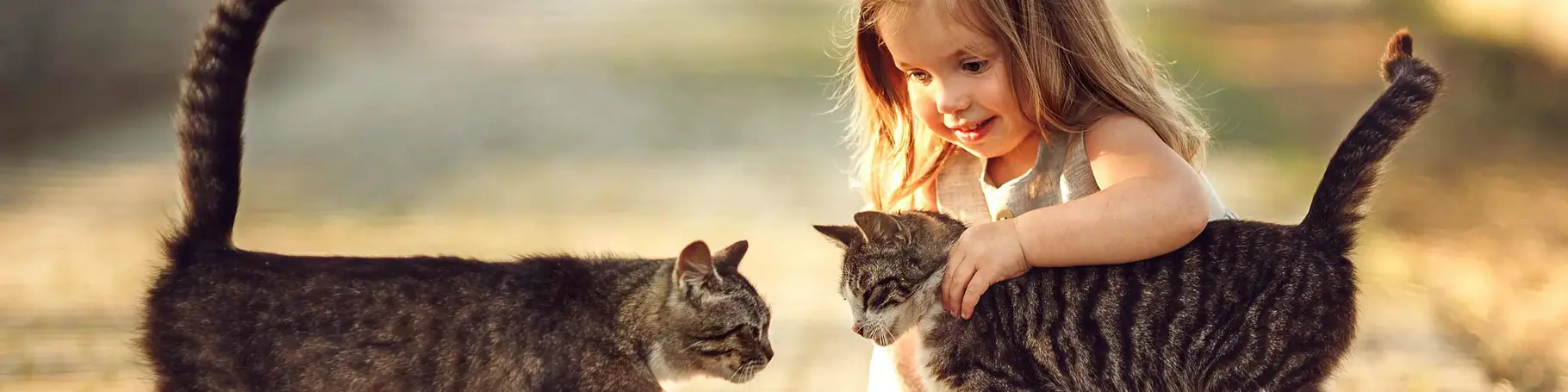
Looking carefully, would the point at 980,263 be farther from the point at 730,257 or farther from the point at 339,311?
the point at 339,311

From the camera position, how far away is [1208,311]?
5.88 feet

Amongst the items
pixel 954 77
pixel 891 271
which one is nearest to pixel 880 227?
pixel 891 271

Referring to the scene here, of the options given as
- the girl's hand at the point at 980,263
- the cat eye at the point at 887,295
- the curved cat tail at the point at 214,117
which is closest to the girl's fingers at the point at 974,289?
the girl's hand at the point at 980,263

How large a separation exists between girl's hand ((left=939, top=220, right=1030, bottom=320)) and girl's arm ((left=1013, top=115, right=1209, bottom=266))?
0.07 feet

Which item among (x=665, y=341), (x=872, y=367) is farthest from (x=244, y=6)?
(x=872, y=367)

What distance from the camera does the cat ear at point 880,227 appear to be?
196 cm

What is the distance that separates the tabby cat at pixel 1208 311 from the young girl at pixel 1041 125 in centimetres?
6

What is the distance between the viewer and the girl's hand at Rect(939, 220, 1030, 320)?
1803 millimetres

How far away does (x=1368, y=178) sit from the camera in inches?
71.5

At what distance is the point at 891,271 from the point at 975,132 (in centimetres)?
30

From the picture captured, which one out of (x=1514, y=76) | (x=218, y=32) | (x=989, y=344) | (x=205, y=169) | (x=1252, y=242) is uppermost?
(x=1514, y=76)

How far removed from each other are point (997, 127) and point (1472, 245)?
2197mm

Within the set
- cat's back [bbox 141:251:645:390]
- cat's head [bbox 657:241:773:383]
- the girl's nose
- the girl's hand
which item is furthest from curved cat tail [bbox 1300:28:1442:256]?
cat's back [bbox 141:251:645:390]

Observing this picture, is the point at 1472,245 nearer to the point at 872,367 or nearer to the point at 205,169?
the point at 872,367
